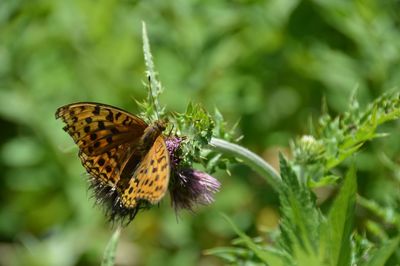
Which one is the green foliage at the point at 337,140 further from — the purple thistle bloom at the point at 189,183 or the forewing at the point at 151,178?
the forewing at the point at 151,178

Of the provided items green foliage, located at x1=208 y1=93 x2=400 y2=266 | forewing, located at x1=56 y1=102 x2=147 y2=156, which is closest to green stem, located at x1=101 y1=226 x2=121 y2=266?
forewing, located at x1=56 y1=102 x2=147 y2=156

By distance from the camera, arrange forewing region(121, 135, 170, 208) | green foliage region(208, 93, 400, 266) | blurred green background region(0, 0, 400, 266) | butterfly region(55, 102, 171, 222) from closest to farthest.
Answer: green foliage region(208, 93, 400, 266)
forewing region(121, 135, 170, 208)
butterfly region(55, 102, 171, 222)
blurred green background region(0, 0, 400, 266)

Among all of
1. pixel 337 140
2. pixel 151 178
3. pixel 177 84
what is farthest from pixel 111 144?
pixel 177 84

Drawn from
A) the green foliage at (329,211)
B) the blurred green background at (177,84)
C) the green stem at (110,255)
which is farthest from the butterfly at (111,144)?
the blurred green background at (177,84)

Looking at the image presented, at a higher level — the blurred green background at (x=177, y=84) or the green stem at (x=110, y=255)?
the blurred green background at (x=177, y=84)

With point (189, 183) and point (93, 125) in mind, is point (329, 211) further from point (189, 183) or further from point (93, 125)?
point (93, 125)

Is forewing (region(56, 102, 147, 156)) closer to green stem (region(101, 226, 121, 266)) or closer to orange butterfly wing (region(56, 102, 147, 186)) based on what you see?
orange butterfly wing (region(56, 102, 147, 186))
